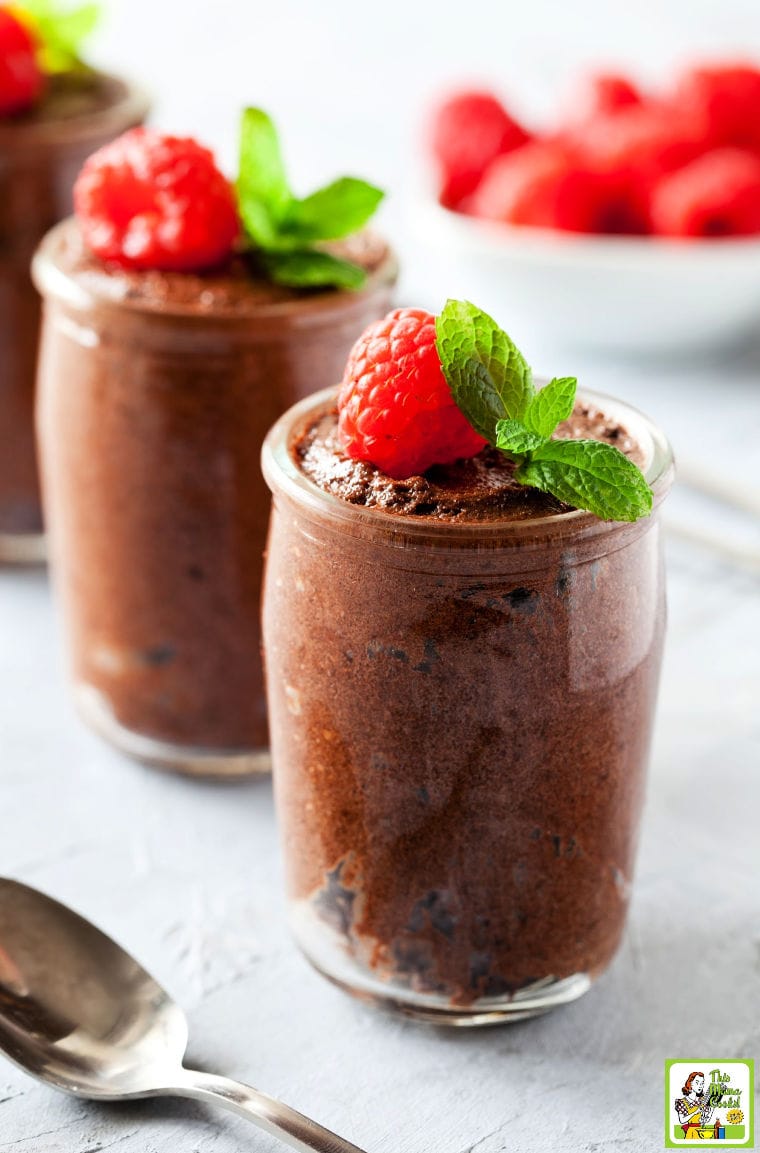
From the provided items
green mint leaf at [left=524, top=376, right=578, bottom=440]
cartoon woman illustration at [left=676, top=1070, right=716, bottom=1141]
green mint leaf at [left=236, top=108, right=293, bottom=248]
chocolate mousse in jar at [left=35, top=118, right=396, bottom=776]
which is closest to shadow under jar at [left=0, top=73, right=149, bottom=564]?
chocolate mousse in jar at [left=35, top=118, right=396, bottom=776]

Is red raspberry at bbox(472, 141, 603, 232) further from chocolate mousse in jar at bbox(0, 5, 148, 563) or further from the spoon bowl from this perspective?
the spoon bowl

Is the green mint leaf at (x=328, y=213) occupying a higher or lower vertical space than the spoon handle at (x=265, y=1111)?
higher

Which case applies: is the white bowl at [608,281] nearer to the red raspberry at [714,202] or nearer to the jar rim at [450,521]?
the red raspberry at [714,202]

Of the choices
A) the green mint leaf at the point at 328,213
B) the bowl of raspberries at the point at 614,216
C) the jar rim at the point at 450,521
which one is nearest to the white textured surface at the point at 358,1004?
the bowl of raspberries at the point at 614,216

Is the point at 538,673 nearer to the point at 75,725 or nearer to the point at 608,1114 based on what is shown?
the point at 608,1114

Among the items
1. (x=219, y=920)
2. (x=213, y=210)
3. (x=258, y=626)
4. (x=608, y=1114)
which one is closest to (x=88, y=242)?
(x=213, y=210)

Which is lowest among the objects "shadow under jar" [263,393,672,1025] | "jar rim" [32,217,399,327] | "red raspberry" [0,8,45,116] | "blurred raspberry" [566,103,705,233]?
"shadow under jar" [263,393,672,1025]
